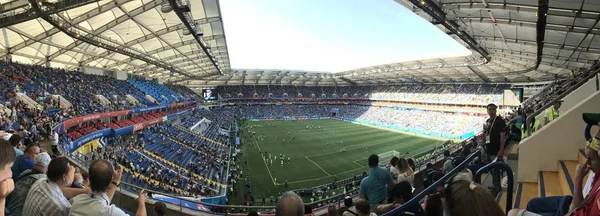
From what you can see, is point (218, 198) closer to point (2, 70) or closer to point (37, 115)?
point (37, 115)

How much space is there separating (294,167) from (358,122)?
3597 centimetres

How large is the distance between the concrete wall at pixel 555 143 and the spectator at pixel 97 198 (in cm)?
574

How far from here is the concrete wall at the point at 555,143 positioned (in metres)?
4.89

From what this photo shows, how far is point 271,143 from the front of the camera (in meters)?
36.8

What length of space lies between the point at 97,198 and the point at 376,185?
3.28 meters

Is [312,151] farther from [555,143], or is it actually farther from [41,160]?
[41,160]

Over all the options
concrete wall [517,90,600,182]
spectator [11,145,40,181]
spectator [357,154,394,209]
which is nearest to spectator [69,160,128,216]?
spectator [11,145,40,181]

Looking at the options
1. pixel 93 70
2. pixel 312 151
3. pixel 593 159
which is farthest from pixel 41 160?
pixel 93 70

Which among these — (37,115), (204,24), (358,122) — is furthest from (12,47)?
(358,122)

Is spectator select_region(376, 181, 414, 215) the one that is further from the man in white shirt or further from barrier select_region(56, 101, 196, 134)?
barrier select_region(56, 101, 196, 134)

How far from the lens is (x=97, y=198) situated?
7.70ft

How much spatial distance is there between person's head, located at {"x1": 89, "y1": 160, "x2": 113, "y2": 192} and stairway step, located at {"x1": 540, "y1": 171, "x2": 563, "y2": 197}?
4861 millimetres

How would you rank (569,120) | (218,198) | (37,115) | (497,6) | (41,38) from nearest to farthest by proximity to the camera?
(569,120) → (497,6) → (37,115) → (218,198) → (41,38)

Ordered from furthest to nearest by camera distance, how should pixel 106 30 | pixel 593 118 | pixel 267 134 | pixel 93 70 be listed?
pixel 267 134 < pixel 93 70 < pixel 106 30 < pixel 593 118
